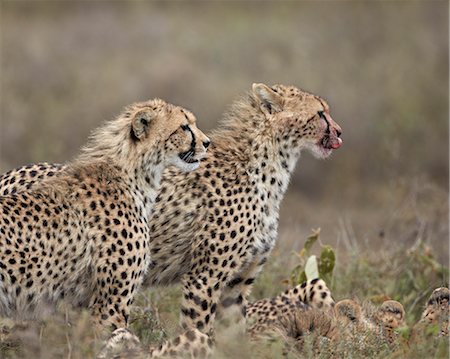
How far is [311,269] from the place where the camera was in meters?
6.66

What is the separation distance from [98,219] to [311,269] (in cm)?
165

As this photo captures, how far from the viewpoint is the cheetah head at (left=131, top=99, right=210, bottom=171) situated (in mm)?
5652

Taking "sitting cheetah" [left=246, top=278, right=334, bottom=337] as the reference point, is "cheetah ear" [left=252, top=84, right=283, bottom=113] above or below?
above

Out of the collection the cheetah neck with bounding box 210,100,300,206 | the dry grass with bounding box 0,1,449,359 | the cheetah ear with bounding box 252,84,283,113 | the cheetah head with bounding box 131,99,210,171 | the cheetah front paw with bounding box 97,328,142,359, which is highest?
the dry grass with bounding box 0,1,449,359

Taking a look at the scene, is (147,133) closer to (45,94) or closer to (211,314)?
(211,314)

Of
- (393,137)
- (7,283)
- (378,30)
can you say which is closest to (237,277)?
(7,283)

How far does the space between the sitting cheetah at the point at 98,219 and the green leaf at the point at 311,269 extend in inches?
48.8

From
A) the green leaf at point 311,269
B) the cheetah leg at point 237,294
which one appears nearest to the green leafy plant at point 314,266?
the green leaf at point 311,269

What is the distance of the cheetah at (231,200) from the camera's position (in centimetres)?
588

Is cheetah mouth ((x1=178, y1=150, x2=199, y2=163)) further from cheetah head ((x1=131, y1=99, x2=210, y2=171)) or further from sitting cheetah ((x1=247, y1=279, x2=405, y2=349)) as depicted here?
sitting cheetah ((x1=247, y1=279, x2=405, y2=349))

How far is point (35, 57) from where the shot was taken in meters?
14.9

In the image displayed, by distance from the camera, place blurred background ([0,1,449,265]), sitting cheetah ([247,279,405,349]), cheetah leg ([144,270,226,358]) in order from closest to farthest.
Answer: sitting cheetah ([247,279,405,349]) < cheetah leg ([144,270,226,358]) < blurred background ([0,1,449,265])

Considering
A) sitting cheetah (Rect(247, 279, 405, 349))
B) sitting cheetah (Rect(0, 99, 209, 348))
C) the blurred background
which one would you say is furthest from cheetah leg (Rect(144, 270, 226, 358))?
the blurred background

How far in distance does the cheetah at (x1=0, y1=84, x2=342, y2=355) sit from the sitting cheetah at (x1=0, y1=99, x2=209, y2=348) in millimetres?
301
